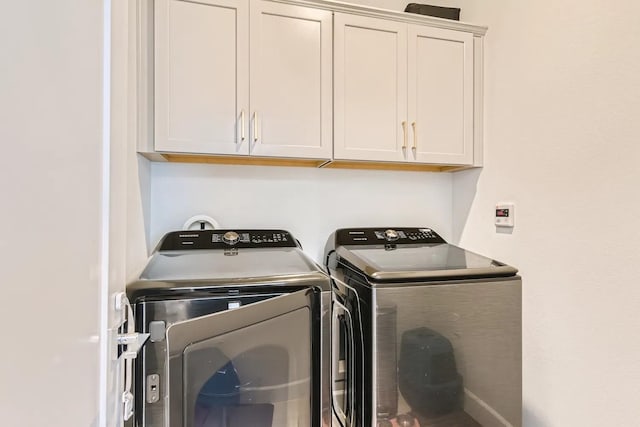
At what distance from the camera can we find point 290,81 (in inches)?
61.6

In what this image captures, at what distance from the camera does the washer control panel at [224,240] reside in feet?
5.03

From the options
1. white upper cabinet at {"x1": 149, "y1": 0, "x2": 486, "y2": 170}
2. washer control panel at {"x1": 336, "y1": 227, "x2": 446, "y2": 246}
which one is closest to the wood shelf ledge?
white upper cabinet at {"x1": 149, "y1": 0, "x2": 486, "y2": 170}

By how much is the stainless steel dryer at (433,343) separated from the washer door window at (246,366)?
0.27m

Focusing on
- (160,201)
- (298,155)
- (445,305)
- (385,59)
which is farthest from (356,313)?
(385,59)

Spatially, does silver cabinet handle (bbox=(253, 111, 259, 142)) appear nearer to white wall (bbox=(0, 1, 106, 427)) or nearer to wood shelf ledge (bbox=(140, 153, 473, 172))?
wood shelf ledge (bbox=(140, 153, 473, 172))

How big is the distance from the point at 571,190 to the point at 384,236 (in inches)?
32.2

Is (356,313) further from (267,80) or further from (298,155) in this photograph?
(267,80)

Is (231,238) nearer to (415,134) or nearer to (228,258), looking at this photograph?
(228,258)

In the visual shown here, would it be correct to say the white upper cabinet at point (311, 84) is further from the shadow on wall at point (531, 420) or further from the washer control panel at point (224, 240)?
the shadow on wall at point (531, 420)

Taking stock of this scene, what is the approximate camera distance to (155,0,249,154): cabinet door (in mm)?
1427

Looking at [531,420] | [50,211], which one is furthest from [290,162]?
[531,420]

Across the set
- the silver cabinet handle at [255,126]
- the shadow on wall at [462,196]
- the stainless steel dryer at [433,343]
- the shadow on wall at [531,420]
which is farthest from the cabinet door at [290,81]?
the shadow on wall at [531,420]

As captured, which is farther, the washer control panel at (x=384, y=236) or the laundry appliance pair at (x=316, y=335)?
the washer control panel at (x=384, y=236)

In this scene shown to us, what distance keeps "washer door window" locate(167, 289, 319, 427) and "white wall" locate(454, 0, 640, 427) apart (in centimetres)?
102
